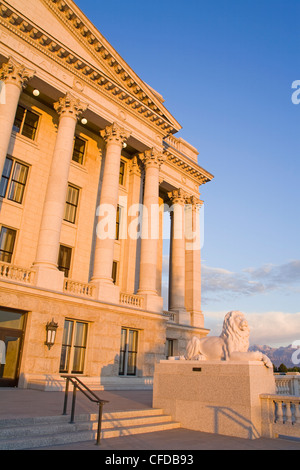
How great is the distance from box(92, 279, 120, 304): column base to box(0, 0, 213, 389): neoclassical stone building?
6 centimetres

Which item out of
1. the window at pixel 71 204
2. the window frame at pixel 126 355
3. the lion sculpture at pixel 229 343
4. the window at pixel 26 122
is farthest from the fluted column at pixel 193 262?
the lion sculpture at pixel 229 343

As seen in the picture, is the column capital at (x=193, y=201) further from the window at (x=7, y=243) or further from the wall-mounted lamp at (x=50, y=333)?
the wall-mounted lamp at (x=50, y=333)

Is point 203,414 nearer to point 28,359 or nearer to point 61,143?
point 28,359

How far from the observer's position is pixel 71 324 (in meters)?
19.0

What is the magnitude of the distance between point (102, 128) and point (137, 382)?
1641cm

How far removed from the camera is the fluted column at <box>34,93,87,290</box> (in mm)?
17969

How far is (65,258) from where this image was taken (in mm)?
22422

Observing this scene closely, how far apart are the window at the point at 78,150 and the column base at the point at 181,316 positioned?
13377mm

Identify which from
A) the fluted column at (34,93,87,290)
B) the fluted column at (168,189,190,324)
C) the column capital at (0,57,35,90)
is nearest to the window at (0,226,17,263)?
the fluted column at (34,93,87,290)


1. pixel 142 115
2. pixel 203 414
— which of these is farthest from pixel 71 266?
pixel 203 414

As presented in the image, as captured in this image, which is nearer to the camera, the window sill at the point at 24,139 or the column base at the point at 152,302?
the window sill at the point at 24,139

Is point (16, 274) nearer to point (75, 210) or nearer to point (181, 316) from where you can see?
point (75, 210)

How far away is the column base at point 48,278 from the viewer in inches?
685

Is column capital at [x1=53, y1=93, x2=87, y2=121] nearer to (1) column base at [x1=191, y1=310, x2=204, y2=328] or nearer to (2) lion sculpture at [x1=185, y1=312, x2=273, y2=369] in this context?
(2) lion sculpture at [x1=185, y1=312, x2=273, y2=369]
